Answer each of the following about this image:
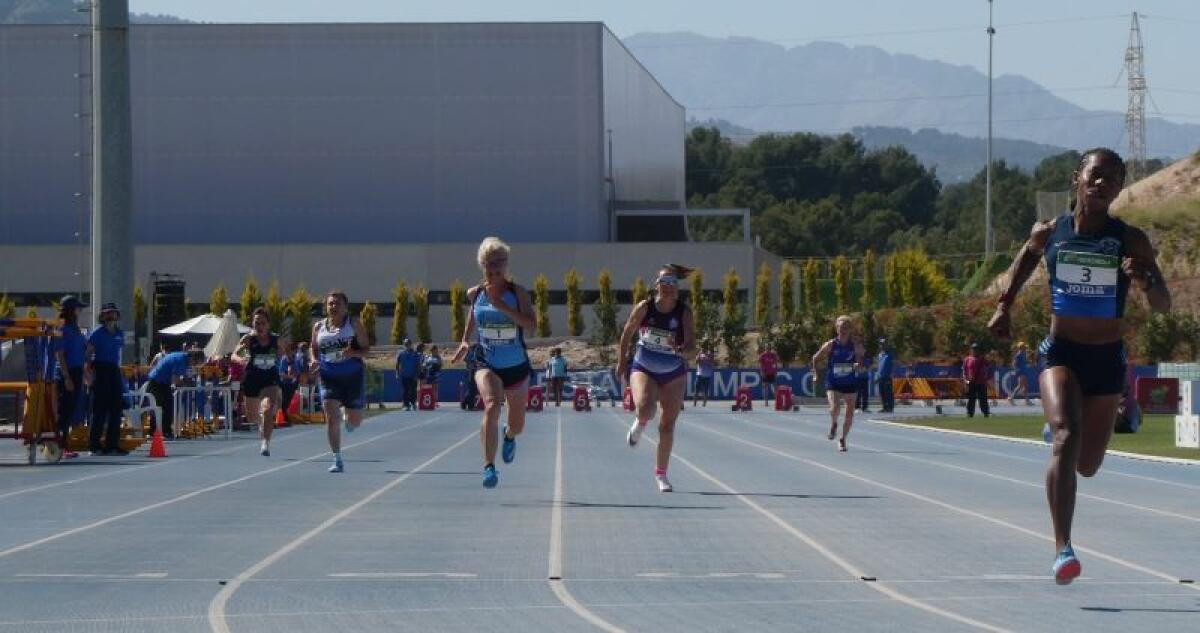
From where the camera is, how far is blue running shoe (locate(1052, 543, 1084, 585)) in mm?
9492

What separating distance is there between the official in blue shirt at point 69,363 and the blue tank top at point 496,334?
8.89 metres

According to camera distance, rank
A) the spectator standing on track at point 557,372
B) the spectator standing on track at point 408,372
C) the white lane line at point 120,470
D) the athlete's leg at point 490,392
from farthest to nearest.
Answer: the spectator standing on track at point 557,372, the spectator standing on track at point 408,372, the white lane line at point 120,470, the athlete's leg at point 490,392

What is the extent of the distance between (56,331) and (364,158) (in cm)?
5693

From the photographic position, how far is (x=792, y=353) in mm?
71375

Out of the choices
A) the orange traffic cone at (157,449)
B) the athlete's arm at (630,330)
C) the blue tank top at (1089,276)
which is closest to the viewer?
the blue tank top at (1089,276)

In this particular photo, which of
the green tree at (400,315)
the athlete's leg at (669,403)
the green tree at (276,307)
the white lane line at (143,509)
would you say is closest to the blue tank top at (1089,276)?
the white lane line at (143,509)

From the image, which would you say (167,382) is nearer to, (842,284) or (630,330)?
(630,330)

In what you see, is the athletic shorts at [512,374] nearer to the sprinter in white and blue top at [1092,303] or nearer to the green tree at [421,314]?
the sprinter in white and blue top at [1092,303]

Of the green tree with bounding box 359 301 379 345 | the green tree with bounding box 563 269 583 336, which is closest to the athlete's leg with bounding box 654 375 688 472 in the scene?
the green tree with bounding box 359 301 379 345

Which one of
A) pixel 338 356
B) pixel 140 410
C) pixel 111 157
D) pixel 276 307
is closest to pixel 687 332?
pixel 338 356

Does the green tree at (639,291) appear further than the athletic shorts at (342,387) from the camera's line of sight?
Yes

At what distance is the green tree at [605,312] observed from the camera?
76.8m

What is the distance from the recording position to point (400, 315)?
79.8 meters

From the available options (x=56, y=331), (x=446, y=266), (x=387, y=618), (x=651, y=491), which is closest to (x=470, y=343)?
(x=651, y=491)
